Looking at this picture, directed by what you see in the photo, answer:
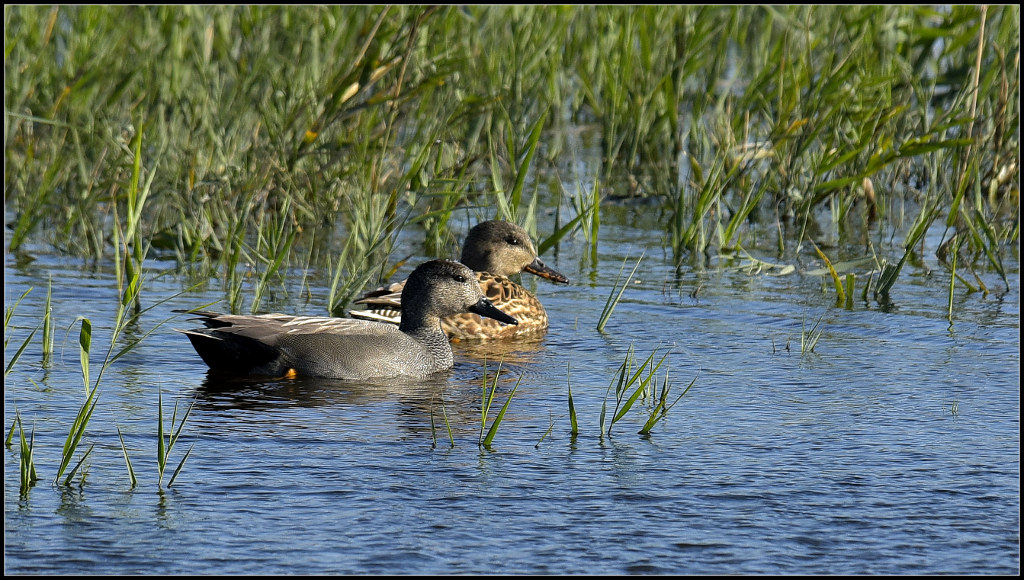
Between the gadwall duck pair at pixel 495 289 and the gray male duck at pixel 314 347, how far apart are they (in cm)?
73

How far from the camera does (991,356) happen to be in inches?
259

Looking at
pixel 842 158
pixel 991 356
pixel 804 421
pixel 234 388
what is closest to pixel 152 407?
pixel 234 388

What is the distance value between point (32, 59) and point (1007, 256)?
7.04 m

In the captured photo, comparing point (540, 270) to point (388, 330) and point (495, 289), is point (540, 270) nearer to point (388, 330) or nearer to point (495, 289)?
point (495, 289)

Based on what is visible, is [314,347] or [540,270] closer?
[314,347]

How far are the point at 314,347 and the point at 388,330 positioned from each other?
1.43 feet

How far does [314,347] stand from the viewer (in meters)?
6.19

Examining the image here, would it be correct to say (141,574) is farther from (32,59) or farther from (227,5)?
(227,5)

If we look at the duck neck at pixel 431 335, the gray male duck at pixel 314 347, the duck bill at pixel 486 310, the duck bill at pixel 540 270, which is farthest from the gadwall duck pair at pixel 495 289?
the gray male duck at pixel 314 347

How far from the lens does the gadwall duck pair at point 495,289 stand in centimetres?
736

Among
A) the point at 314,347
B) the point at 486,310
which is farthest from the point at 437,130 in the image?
the point at 314,347

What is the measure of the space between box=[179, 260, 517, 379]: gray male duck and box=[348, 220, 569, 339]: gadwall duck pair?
730 mm

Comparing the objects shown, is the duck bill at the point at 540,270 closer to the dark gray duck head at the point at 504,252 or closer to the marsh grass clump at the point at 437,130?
the dark gray duck head at the point at 504,252

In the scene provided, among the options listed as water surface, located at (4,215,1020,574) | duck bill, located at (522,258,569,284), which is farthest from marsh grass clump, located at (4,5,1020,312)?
water surface, located at (4,215,1020,574)
